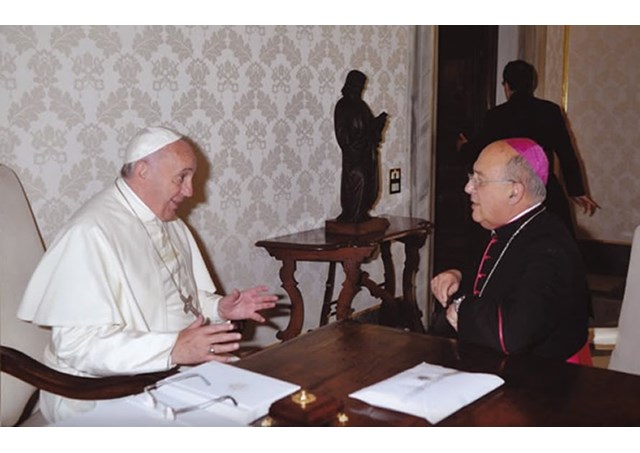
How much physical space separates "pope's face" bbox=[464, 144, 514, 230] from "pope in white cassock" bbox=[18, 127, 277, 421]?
0.78 metres

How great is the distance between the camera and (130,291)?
98.0 inches

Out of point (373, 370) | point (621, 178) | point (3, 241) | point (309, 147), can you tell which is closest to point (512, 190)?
point (373, 370)

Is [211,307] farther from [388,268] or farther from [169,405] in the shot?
[388,268]

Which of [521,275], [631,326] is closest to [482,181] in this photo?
[521,275]

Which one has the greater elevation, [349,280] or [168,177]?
[168,177]

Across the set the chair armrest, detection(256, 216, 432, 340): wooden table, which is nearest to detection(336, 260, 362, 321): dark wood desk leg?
detection(256, 216, 432, 340): wooden table

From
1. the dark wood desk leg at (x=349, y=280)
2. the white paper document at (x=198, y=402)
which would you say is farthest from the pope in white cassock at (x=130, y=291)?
the dark wood desk leg at (x=349, y=280)

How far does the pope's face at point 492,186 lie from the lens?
2.46 metres

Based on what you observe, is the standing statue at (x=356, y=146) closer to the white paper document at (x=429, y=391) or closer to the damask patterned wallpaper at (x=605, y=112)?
the white paper document at (x=429, y=391)

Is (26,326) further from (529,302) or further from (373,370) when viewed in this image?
(529,302)

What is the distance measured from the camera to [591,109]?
7.22 m

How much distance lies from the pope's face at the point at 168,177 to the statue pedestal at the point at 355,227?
1.52 metres

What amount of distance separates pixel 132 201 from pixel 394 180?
2.72m

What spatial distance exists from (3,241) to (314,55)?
2285mm
